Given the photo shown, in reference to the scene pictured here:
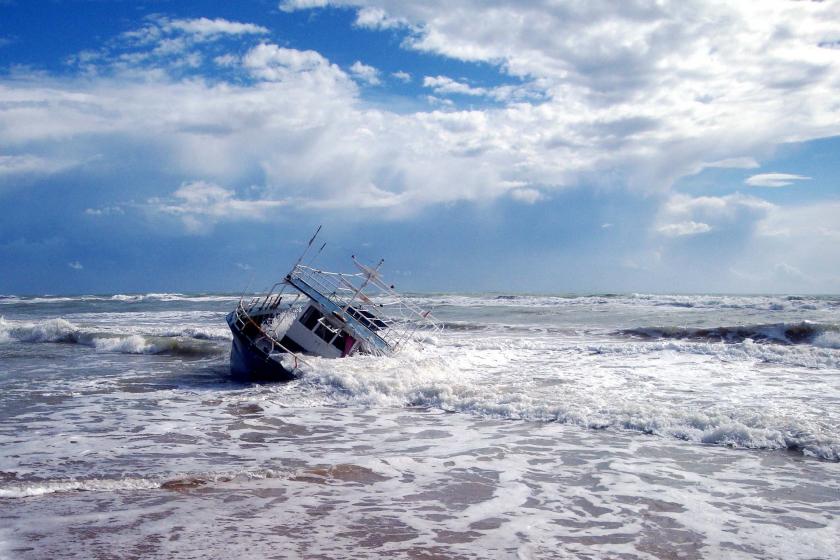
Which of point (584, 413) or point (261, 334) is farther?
point (261, 334)

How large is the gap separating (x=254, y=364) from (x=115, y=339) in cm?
1406

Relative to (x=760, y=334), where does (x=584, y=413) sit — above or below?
below

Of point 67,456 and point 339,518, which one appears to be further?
point 67,456

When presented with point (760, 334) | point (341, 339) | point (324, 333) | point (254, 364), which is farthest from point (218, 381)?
point (760, 334)

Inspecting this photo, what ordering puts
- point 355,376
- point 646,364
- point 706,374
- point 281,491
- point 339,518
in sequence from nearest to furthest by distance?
point 339,518 → point 281,491 → point 355,376 → point 706,374 → point 646,364

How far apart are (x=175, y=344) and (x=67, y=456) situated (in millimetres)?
16971

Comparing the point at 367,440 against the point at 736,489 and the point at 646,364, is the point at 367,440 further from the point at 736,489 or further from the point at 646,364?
the point at 646,364

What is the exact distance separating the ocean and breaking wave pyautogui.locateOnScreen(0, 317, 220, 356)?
543 centimetres

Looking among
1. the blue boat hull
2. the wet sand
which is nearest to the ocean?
the wet sand

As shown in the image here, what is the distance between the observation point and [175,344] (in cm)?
2567

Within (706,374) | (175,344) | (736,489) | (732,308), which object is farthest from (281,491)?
(732,308)

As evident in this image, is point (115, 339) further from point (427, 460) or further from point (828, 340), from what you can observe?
point (828, 340)

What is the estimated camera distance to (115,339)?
27156 mm

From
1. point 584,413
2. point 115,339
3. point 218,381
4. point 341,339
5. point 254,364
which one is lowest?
point 218,381
